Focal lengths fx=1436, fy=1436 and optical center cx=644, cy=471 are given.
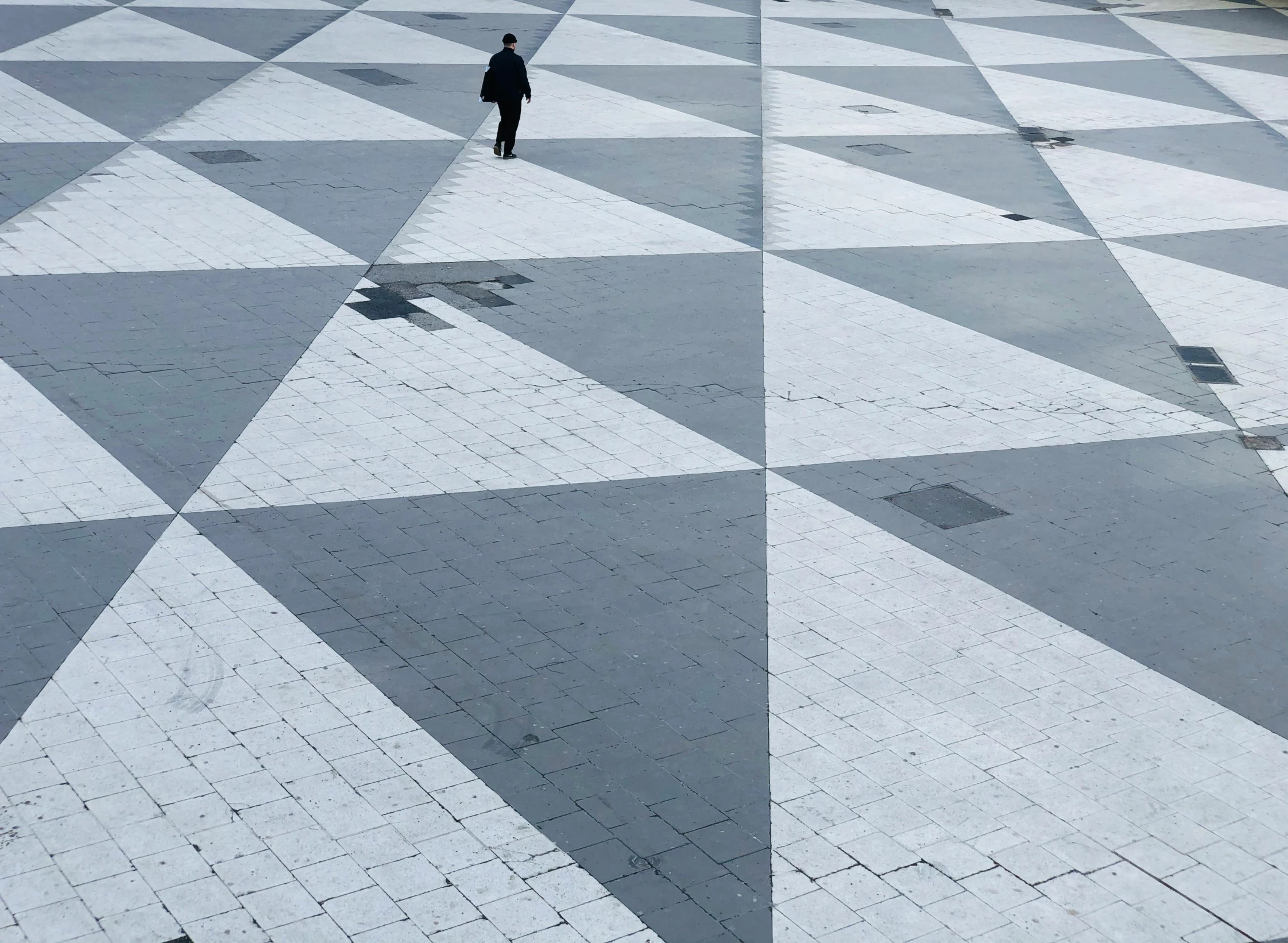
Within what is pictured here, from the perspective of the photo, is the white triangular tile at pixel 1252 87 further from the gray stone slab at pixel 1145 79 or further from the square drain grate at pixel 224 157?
the square drain grate at pixel 224 157

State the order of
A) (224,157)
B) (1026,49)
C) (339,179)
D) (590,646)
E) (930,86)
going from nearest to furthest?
(590,646) → (339,179) → (224,157) → (930,86) → (1026,49)

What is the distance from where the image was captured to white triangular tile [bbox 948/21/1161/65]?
985 inches

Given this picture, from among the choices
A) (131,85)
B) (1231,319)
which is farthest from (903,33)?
(1231,319)

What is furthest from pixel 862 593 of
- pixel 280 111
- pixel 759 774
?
pixel 280 111

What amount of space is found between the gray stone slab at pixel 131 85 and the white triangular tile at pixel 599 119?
398 centimetres

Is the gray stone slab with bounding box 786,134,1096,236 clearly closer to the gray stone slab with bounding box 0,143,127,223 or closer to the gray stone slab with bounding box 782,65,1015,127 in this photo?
the gray stone slab with bounding box 782,65,1015,127

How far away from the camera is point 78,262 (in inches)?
493

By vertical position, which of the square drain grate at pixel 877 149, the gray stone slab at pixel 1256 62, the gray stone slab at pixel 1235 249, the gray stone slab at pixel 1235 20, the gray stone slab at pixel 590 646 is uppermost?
the gray stone slab at pixel 1235 20

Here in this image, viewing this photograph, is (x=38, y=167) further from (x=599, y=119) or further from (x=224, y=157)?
(x=599, y=119)

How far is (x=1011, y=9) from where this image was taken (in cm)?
3019

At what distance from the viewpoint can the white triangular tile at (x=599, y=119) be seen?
18344 millimetres

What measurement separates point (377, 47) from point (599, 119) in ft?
17.7

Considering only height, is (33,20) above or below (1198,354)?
above

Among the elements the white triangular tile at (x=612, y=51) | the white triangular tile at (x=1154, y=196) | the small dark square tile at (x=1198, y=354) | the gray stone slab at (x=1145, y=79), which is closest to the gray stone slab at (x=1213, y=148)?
the white triangular tile at (x=1154, y=196)
